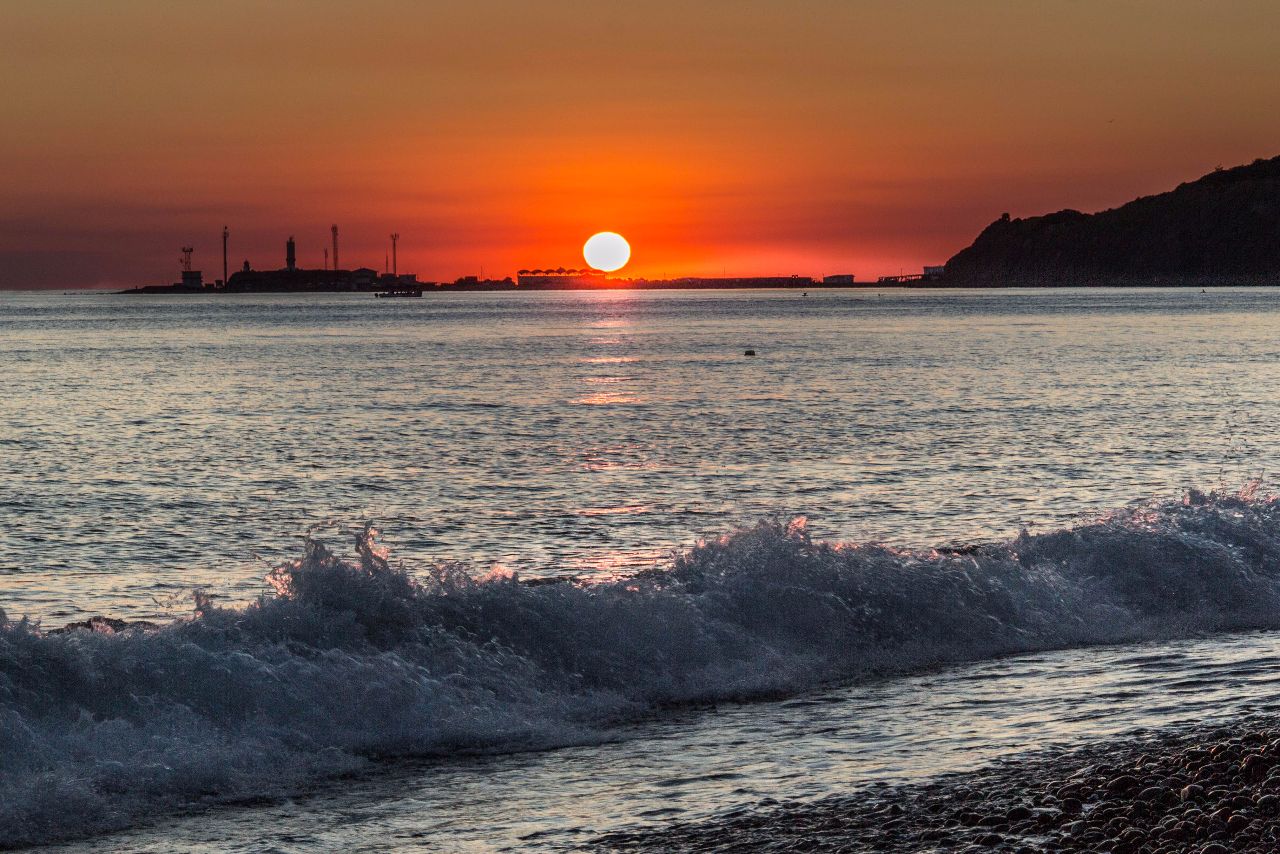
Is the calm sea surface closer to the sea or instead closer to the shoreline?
the sea

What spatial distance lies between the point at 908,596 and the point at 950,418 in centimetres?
3048

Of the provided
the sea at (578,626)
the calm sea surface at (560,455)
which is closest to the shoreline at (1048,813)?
the sea at (578,626)

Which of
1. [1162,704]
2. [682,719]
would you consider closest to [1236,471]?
[1162,704]

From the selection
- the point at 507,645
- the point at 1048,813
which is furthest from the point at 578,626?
the point at 1048,813

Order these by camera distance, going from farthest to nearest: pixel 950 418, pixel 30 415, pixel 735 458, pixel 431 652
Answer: pixel 30 415
pixel 950 418
pixel 735 458
pixel 431 652

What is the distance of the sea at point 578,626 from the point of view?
1035 centimetres

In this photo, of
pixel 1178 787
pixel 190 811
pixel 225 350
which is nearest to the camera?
pixel 1178 787

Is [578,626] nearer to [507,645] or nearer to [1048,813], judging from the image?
[507,645]

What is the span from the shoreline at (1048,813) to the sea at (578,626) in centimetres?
35

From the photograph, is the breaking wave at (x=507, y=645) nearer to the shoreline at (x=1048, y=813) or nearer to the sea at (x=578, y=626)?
the sea at (x=578, y=626)

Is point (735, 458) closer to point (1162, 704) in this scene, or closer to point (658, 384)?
point (1162, 704)

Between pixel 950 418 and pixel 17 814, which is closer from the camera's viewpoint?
pixel 17 814

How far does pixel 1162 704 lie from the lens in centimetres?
1212

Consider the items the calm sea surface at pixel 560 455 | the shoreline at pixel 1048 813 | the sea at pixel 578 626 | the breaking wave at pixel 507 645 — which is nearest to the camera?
the shoreline at pixel 1048 813
